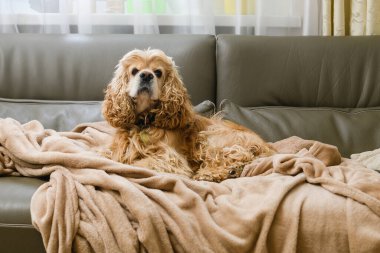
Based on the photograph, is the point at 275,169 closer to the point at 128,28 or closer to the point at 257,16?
the point at 257,16

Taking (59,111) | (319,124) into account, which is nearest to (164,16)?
(59,111)

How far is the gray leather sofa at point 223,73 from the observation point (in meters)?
2.40

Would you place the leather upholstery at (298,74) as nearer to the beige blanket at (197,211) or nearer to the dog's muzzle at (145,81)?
the dog's muzzle at (145,81)

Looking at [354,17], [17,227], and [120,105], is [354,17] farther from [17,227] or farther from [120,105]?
[17,227]

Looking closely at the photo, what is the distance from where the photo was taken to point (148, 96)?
198 centimetres

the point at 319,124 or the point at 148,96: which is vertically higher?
the point at 148,96

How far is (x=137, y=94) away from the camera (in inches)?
77.4

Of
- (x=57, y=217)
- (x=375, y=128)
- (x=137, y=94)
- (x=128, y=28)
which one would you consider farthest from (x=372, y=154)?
(x=128, y=28)

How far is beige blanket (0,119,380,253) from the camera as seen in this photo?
56.9 inches

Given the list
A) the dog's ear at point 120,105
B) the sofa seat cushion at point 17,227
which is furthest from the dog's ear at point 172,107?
the sofa seat cushion at point 17,227

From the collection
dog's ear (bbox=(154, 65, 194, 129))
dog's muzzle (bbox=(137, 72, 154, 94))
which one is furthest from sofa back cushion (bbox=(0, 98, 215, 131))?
dog's muzzle (bbox=(137, 72, 154, 94))

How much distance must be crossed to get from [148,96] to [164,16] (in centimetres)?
98

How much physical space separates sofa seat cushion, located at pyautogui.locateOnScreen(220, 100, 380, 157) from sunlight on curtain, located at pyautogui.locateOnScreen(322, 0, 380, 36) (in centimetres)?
54

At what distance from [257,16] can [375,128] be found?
0.93 meters
